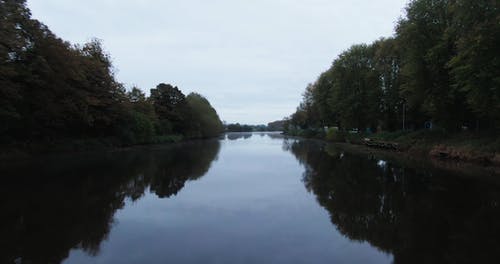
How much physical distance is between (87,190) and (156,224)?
210 inches

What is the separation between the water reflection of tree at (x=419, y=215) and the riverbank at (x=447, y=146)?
332 inches

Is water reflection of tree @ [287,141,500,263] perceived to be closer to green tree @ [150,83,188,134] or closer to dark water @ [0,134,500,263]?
dark water @ [0,134,500,263]

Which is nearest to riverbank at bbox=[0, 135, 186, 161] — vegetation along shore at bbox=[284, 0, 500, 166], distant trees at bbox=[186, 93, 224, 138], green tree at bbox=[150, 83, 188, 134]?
green tree at bbox=[150, 83, 188, 134]

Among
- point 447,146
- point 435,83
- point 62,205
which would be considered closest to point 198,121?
point 435,83

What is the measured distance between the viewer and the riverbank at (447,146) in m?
20.6

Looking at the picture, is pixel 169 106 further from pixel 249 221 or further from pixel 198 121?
pixel 249 221

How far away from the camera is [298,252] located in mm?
5930

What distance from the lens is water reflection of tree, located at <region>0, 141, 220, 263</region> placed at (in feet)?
19.9

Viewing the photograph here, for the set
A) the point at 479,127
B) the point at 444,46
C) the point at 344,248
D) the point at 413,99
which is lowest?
the point at 344,248

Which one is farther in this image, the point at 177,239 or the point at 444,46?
the point at 444,46

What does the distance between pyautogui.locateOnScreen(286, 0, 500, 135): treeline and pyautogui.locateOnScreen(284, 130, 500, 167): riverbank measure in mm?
1539

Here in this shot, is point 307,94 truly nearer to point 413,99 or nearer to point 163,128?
point 163,128

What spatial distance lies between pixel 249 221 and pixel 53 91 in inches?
1076

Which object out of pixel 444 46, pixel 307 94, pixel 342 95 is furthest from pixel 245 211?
pixel 307 94
